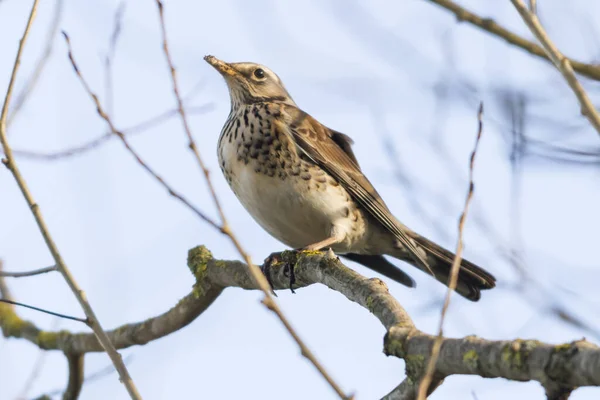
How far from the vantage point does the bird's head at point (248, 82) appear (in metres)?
6.86

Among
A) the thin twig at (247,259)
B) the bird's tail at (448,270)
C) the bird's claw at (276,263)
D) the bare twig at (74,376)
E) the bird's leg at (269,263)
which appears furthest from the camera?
the bird's tail at (448,270)

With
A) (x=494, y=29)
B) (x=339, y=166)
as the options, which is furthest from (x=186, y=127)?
(x=339, y=166)

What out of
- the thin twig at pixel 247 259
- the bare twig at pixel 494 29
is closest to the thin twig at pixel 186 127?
the thin twig at pixel 247 259

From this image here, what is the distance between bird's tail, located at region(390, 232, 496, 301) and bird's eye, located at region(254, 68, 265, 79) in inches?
71.3

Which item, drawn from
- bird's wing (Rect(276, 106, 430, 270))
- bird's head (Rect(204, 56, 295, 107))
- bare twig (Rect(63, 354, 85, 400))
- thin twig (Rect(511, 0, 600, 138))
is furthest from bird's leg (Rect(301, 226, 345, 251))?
thin twig (Rect(511, 0, 600, 138))

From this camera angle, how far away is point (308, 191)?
6055mm

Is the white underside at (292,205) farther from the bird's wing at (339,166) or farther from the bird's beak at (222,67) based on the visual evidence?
the bird's beak at (222,67)

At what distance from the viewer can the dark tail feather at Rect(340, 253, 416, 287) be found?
21.5 feet

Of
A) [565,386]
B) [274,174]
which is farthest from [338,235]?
[565,386]

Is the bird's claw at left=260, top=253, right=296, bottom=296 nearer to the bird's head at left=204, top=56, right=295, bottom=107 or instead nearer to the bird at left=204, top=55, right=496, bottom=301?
the bird at left=204, top=55, right=496, bottom=301

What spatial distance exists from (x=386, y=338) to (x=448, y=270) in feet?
12.0

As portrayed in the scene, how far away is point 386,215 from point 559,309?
1971 mm

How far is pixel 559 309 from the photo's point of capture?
4.67 m

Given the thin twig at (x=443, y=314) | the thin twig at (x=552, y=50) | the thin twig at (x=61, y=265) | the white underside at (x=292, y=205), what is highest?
the white underside at (x=292, y=205)
